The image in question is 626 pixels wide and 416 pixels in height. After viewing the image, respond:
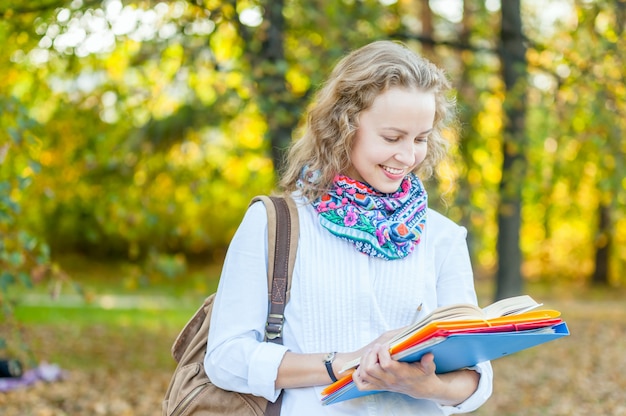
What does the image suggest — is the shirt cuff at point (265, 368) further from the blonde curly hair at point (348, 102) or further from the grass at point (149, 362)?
the grass at point (149, 362)

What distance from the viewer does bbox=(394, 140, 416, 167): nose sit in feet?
6.48

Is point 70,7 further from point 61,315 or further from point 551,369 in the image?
point 61,315

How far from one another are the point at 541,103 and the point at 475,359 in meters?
6.21

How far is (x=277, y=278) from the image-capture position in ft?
6.43

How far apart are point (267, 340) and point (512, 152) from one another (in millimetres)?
7098

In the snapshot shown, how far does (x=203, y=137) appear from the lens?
7.92m

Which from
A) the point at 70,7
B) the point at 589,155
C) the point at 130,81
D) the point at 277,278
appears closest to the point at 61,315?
the point at 130,81

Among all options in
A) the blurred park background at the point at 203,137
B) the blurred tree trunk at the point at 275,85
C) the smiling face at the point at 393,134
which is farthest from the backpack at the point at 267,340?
the blurred tree trunk at the point at 275,85

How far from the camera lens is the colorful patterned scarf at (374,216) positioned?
6.51ft

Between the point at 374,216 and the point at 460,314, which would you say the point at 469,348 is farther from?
the point at 374,216

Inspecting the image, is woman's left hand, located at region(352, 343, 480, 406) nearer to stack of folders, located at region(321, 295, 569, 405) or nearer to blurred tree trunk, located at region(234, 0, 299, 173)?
stack of folders, located at region(321, 295, 569, 405)

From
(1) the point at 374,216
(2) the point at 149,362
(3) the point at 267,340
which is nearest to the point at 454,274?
(1) the point at 374,216

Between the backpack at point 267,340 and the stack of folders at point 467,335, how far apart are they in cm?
20

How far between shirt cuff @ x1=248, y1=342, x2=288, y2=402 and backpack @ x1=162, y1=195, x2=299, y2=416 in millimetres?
51
